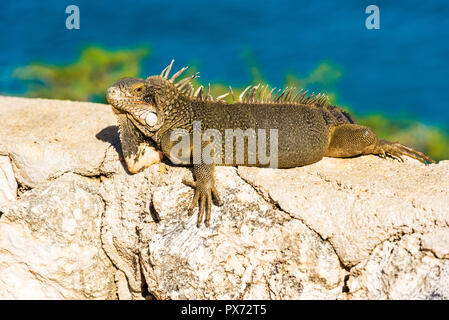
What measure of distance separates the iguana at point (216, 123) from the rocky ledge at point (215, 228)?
0.44 ft

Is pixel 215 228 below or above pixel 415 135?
below

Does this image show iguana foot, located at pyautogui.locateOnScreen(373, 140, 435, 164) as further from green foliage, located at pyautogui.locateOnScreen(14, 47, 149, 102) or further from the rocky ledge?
green foliage, located at pyautogui.locateOnScreen(14, 47, 149, 102)

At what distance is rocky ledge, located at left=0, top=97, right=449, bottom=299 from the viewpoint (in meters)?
3.17

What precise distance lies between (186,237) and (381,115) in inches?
266

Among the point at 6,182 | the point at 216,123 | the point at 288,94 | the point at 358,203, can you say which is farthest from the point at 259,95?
the point at 6,182

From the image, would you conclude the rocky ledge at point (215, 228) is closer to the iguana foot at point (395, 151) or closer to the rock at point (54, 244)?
the rock at point (54, 244)

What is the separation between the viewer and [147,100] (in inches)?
143

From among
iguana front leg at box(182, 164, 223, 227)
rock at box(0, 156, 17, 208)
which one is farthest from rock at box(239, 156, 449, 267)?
rock at box(0, 156, 17, 208)

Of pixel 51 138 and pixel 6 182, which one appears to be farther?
pixel 51 138

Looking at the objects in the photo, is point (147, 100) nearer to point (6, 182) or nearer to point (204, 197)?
point (204, 197)

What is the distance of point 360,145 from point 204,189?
62.1 inches

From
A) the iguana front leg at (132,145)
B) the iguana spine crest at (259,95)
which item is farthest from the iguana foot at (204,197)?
the iguana spine crest at (259,95)

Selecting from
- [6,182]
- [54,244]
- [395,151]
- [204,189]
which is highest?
[395,151]

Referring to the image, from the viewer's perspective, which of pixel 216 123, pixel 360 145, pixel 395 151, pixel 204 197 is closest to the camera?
pixel 204 197
